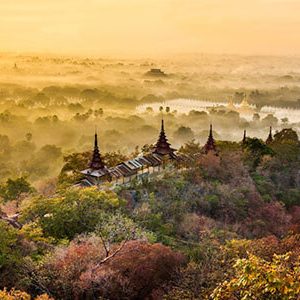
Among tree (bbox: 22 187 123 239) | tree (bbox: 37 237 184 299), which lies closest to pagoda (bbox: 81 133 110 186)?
tree (bbox: 22 187 123 239)

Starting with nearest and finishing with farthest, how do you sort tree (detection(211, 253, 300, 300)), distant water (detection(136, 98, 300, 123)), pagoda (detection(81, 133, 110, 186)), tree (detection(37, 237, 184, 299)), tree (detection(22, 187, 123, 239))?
1. tree (detection(211, 253, 300, 300))
2. tree (detection(37, 237, 184, 299))
3. tree (detection(22, 187, 123, 239))
4. pagoda (detection(81, 133, 110, 186))
5. distant water (detection(136, 98, 300, 123))

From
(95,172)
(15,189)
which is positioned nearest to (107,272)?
(95,172)

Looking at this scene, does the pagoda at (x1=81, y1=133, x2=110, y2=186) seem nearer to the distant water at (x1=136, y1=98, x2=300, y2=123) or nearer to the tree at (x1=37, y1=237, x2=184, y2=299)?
the tree at (x1=37, y1=237, x2=184, y2=299)

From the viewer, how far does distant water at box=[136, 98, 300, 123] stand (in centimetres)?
10706

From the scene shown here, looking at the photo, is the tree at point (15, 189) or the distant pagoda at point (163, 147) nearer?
the tree at point (15, 189)

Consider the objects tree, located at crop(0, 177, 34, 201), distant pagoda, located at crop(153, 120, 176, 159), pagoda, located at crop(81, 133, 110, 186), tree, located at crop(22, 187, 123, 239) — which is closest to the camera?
tree, located at crop(22, 187, 123, 239)

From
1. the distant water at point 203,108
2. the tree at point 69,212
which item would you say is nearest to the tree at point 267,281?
the tree at point 69,212

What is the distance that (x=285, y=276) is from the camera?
8.78 m

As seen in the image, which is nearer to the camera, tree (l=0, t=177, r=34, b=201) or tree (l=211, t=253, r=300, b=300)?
tree (l=211, t=253, r=300, b=300)

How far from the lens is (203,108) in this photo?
116125 mm

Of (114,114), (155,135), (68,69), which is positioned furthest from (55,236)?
(68,69)

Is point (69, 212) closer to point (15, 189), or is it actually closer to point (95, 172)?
point (95, 172)

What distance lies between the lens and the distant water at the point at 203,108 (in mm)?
107062

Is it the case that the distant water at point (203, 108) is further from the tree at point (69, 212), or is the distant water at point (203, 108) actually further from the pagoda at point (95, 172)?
the tree at point (69, 212)
